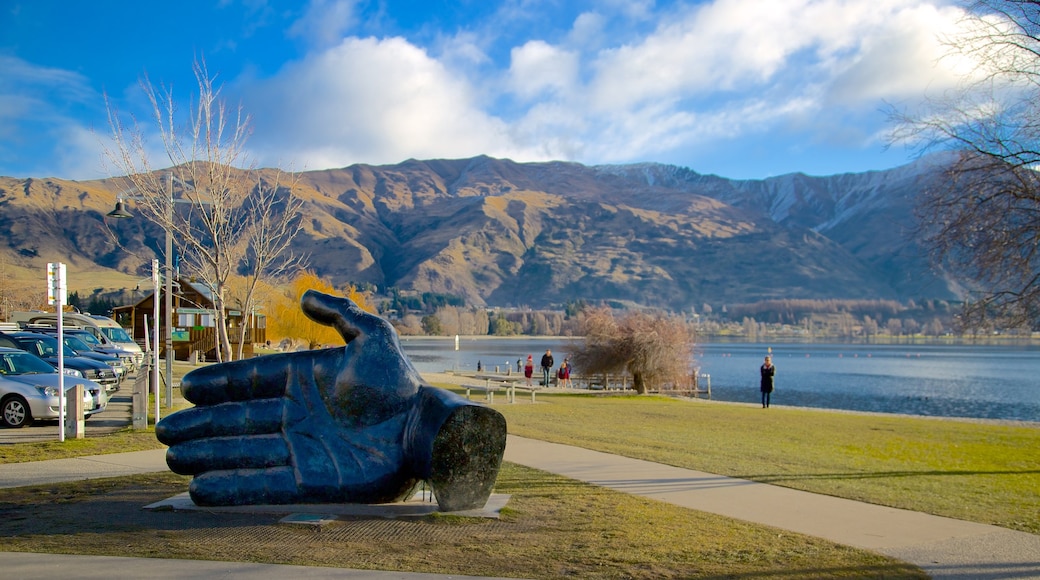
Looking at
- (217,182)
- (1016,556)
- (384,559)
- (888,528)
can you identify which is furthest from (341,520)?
(217,182)

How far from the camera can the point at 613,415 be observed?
23.2 m

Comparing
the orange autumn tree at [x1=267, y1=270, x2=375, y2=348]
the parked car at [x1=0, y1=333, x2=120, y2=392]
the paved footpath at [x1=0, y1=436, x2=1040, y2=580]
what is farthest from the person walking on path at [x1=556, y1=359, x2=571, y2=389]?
the paved footpath at [x1=0, y1=436, x2=1040, y2=580]

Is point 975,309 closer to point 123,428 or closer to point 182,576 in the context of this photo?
point 182,576

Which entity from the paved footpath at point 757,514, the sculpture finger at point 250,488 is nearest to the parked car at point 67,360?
the paved footpath at point 757,514

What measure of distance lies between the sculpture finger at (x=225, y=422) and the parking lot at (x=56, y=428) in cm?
732

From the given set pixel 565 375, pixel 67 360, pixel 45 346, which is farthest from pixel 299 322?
pixel 67 360

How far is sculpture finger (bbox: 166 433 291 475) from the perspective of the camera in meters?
8.41

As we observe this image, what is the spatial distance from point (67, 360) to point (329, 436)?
15.4 meters

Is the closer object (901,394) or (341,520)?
(341,520)

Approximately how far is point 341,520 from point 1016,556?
21.6 ft

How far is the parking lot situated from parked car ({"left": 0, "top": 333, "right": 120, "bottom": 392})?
75 cm

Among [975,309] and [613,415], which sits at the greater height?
[975,309]

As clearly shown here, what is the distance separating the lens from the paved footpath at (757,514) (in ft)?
22.6

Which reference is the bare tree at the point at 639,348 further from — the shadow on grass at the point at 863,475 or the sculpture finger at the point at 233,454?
the sculpture finger at the point at 233,454
